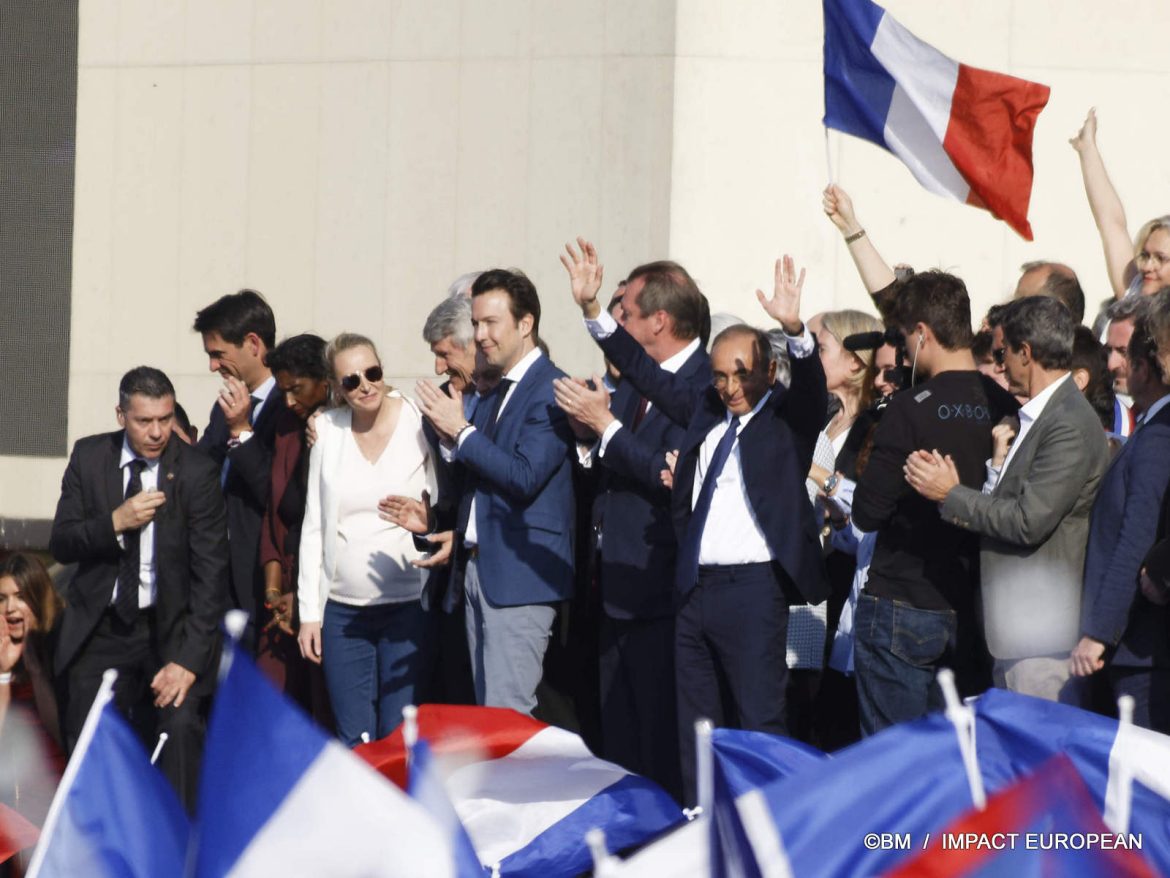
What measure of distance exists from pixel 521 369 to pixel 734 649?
1528 mm

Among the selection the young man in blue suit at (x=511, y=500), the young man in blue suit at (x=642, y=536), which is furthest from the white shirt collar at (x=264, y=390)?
the young man in blue suit at (x=642, y=536)

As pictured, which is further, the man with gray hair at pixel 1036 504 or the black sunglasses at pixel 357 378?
the black sunglasses at pixel 357 378

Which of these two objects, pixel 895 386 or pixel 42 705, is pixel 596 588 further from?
pixel 42 705

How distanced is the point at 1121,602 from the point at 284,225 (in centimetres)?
735

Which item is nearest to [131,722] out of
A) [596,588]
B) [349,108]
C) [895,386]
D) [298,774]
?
[596,588]

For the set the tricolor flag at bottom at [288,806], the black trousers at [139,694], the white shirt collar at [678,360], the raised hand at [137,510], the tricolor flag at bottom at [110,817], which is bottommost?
the black trousers at [139,694]

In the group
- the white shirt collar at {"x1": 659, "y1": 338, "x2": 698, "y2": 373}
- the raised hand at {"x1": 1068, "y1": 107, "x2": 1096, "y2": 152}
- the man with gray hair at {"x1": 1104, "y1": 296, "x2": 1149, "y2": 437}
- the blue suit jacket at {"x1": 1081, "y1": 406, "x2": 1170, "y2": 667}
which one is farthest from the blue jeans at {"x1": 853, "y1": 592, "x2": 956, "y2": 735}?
the raised hand at {"x1": 1068, "y1": 107, "x2": 1096, "y2": 152}

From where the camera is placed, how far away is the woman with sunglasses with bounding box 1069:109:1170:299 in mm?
6562

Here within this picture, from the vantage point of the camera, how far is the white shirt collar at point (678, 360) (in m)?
6.71

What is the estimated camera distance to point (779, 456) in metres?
6.13

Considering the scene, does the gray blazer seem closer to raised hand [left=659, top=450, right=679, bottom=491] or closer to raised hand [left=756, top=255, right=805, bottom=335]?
raised hand [left=756, top=255, right=805, bottom=335]

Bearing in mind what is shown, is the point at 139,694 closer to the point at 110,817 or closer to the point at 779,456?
the point at 779,456

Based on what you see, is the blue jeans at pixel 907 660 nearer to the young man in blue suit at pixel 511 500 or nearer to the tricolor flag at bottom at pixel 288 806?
the young man in blue suit at pixel 511 500

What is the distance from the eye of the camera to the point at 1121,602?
518cm
